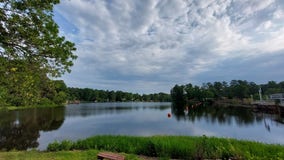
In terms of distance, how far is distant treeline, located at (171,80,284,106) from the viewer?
273ft

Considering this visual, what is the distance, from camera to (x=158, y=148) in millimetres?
7281

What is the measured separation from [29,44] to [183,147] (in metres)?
6.18

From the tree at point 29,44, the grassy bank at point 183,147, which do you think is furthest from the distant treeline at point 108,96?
the tree at point 29,44

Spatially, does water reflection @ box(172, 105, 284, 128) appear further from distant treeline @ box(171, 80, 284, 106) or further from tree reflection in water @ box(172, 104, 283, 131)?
distant treeline @ box(171, 80, 284, 106)

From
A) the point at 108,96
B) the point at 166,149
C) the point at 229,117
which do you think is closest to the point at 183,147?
the point at 166,149

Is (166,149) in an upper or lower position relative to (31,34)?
lower

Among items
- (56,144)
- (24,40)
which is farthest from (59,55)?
(56,144)

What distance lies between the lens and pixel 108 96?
152m

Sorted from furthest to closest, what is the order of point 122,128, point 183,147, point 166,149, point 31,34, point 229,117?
point 229,117 → point 122,128 → point 166,149 → point 183,147 → point 31,34

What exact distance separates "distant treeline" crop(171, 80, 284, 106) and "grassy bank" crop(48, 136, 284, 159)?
266 ft

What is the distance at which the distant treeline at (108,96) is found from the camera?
444 ft

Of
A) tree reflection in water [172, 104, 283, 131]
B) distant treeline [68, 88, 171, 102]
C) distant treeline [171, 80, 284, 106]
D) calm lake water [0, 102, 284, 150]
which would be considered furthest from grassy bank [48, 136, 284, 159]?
distant treeline [68, 88, 171, 102]

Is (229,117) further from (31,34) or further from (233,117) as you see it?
(31,34)

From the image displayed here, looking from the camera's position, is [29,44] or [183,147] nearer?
[29,44]
